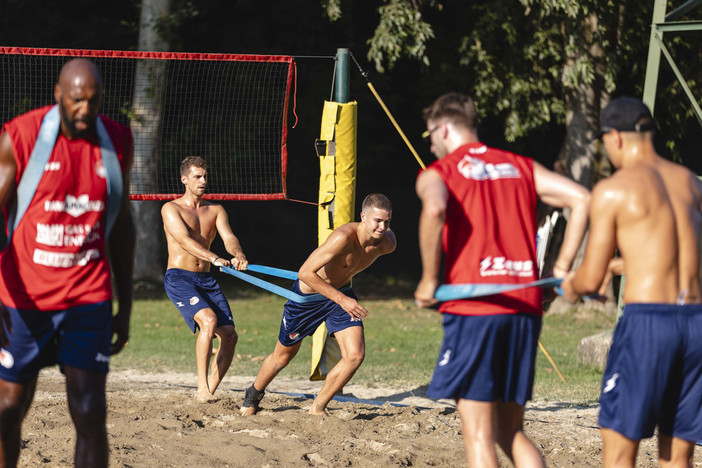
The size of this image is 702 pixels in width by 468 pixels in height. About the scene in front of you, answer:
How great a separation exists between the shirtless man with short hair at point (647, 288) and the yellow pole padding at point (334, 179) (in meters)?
3.94

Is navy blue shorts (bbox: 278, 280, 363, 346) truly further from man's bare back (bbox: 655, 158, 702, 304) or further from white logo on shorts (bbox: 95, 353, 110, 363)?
man's bare back (bbox: 655, 158, 702, 304)

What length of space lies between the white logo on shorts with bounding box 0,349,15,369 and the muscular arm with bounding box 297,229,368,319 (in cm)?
280

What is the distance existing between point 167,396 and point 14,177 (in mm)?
3988

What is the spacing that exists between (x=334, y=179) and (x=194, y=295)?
152cm

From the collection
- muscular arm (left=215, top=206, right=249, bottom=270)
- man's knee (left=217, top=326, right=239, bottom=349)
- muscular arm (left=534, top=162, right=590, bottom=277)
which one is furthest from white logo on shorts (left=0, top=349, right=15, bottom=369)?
man's knee (left=217, top=326, right=239, bottom=349)

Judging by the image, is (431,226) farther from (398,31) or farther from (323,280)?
(398,31)

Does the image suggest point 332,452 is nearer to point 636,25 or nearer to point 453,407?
point 453,407

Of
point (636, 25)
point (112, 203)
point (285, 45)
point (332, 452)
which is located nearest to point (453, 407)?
point (332, 452)

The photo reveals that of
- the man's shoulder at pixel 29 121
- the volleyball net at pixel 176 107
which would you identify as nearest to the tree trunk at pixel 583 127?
the volleyball net at pixel 176 107

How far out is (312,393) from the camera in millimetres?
8062

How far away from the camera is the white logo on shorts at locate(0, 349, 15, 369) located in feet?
12.5

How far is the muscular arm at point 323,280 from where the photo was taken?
6277mm

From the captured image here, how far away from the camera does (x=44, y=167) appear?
3.70 m

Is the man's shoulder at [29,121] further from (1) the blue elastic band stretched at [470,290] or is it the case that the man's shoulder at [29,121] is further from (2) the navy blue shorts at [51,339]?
(1) the blue elastic band stretched at [470,290]
